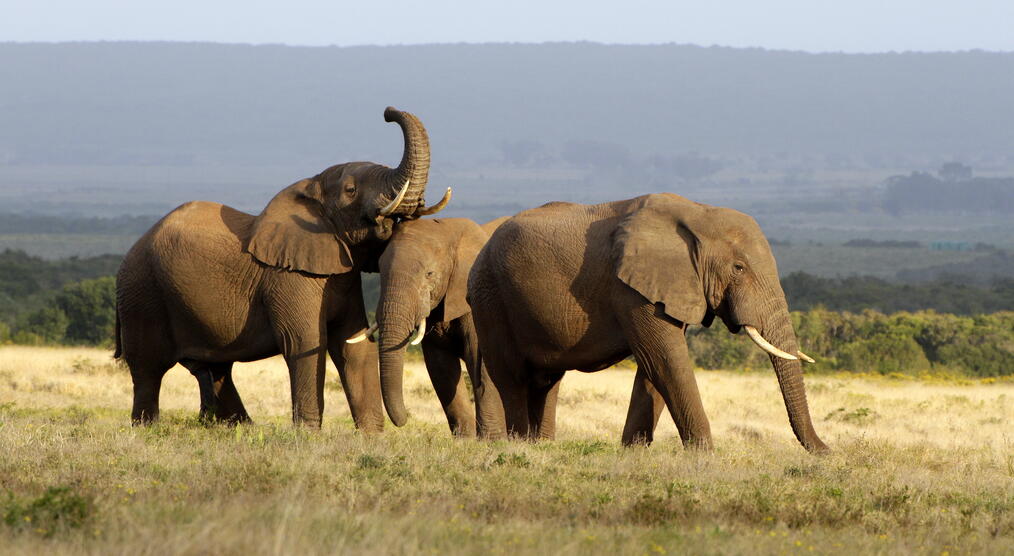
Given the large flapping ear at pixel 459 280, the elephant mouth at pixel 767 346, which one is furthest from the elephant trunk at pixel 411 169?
the elephant mouth at pixel 767 346

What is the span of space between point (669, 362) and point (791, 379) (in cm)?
102

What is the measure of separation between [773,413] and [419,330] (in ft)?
29.4

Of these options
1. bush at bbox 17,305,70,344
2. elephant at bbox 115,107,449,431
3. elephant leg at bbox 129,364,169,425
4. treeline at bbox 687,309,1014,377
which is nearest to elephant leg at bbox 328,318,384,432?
elephant at bbox 115,107,449,431

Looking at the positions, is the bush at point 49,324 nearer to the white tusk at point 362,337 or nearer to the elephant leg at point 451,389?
the elephant leg at point 451,389

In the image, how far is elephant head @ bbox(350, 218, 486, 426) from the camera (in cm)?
1342

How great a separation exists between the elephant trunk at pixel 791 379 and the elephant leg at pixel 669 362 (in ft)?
2.29

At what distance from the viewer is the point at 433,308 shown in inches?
558

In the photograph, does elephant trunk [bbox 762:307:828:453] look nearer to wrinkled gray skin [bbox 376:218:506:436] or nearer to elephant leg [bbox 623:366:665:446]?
elephant leg [bbox 623:366:665:446]

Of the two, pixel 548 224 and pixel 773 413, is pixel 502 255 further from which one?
pixel 773 413

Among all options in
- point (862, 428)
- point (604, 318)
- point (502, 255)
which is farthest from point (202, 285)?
point (862, 428)

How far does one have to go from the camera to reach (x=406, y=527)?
7.95m

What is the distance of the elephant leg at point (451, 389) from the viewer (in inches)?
584

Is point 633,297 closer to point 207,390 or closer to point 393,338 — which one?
point 393,338

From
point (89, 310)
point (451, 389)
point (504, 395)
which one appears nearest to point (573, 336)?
point (504, 395)
